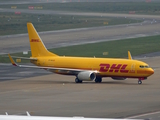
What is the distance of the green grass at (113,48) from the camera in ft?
283

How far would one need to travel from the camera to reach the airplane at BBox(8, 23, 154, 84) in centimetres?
5816

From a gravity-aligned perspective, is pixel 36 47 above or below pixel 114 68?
above

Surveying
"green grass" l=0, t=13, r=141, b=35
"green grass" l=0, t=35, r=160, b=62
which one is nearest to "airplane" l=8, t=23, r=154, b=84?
"green grass" l=0, t=35, r=160, b=62

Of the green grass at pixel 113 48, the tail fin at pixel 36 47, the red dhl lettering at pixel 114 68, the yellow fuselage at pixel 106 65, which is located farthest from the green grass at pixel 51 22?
the red dhl lettering at pixel 114 68

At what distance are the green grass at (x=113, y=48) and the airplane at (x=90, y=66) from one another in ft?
57.5

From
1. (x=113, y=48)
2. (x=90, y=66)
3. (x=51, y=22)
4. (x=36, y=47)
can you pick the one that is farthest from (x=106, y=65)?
(x=51, y=22)

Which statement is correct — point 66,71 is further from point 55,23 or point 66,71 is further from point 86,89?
point 55,23

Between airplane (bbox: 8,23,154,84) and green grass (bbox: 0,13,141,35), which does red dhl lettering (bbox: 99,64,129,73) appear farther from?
green grass (bbox: 0,13,141,35)

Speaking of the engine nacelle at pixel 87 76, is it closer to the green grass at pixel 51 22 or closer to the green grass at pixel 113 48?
the green grass at pixel 113 48

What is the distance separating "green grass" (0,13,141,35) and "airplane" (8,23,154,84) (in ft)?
196

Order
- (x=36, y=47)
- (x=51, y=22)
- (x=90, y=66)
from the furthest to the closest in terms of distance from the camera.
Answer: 1. (x=51, y=22)
2. (x=36, y=47)
3. (x=90, y=66)

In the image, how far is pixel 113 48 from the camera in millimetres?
95312

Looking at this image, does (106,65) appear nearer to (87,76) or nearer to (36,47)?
(87,76)

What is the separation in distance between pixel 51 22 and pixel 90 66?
88.4 m
